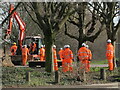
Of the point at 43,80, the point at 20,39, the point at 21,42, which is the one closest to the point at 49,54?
the point at 43,80

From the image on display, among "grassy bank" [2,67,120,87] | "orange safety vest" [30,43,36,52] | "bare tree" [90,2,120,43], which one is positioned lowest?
"grassy bank" [2,67,120,87]

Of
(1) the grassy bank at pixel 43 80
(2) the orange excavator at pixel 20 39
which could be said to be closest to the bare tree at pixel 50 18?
Result: (1) the grassy bank at pixel 43 80

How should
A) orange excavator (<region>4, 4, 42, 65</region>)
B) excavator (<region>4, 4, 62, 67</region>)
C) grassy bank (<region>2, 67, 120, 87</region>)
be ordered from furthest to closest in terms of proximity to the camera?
1. orange excavator (<region>4, 4, 42, 65</region>)
2. excavator (<region>4, 4, 62, 67</region>)
3. grassy bank (<region>2, 67, 120, 87</region>)

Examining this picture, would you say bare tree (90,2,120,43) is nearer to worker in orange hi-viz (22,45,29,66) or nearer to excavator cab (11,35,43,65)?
worker in orange hi-viz (22,45,29,66)

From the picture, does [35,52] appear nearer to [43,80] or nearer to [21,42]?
[21,42]

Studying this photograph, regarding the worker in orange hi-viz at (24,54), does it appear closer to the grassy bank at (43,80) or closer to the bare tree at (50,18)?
the bare tree at (50,18)

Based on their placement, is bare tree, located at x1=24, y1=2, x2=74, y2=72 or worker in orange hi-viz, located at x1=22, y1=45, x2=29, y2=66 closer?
bare tree, located at x1=24, y1=2, x2=74, y2=72

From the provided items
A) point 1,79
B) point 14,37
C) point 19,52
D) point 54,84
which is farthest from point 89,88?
point 14,37

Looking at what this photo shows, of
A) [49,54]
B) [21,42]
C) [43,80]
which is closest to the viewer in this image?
[43,80]

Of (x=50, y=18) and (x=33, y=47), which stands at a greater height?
(x=50, y=18)

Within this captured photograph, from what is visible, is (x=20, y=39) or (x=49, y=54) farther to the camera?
(x=20, y=39)

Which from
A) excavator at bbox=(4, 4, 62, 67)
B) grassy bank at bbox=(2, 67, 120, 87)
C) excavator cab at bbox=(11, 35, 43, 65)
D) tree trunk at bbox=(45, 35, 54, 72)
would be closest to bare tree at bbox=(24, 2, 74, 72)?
tree trunk at bbox=(45, 35, 54, 72)

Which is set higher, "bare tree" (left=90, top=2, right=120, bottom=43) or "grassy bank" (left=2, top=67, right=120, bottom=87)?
"bare tree" (left=90, top=2, right=120, bottom=43)

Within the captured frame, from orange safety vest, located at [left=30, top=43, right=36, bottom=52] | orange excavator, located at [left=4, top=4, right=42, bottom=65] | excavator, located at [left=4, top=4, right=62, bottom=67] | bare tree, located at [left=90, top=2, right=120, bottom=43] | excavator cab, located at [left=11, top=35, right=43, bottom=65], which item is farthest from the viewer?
orange safety vest, located at [left=30, top=43, right=36, bottom=52]
